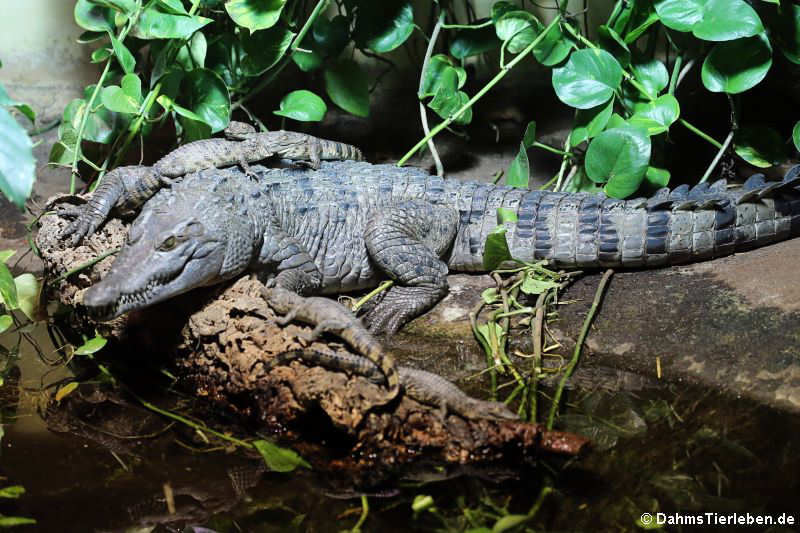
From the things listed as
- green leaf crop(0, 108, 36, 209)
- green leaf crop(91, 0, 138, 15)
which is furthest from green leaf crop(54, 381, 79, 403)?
green leaf crop(91, 0, 138, 15)

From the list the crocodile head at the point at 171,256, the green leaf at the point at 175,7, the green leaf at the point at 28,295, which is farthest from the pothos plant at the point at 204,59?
the crocodile head at the point at 171,256

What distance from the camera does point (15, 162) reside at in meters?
2.18

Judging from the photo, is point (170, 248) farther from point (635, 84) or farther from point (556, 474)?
point (635, 84)

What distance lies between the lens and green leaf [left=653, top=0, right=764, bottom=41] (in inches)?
154

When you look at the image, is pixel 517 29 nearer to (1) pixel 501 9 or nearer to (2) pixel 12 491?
(1) pixel 501 9

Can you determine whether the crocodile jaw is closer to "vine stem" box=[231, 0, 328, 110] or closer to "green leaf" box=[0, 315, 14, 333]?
"green leaf" box=[0, 315, 14, 333]

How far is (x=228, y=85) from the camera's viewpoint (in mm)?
4656

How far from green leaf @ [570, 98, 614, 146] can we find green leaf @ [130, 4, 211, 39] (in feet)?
7.09

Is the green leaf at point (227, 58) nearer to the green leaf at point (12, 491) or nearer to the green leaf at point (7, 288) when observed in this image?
the green leaf at point (7, 288)

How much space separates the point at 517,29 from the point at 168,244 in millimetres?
2335

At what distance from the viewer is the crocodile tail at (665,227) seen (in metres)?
3.97

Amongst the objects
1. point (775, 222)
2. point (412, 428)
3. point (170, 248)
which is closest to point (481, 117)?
point (775, 222)

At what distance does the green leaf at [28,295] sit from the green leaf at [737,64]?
3.75m

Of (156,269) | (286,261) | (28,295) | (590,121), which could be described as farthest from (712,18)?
(28,295)
